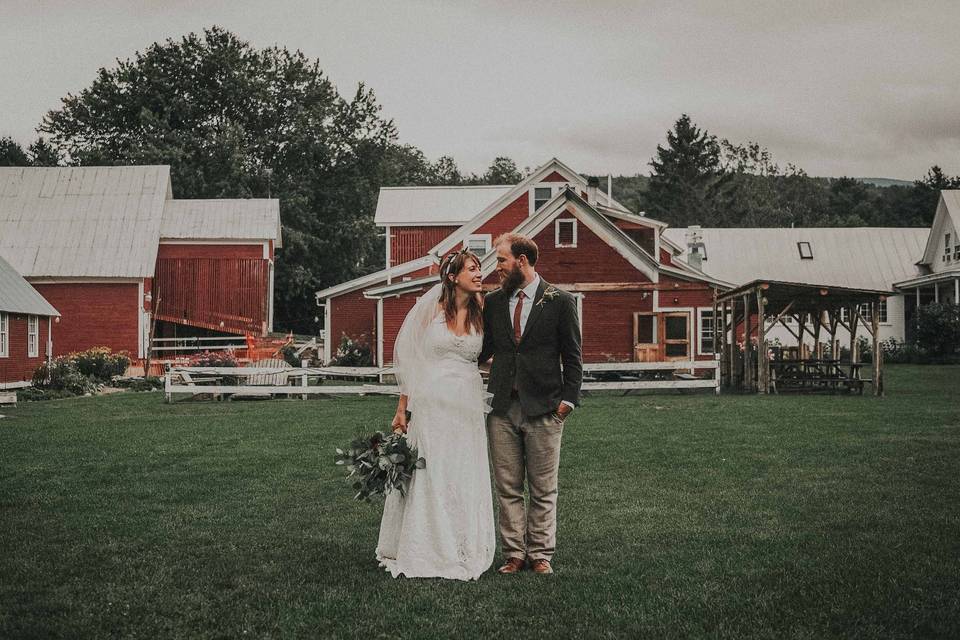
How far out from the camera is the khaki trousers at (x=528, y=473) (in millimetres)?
6355

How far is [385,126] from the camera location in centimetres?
5812

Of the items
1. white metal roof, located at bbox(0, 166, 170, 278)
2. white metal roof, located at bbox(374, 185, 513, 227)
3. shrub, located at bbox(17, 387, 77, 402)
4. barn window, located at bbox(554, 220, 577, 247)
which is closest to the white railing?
barn window, located at bbox(554, 220, 577, 247)

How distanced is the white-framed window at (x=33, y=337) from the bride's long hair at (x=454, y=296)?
25.8 metres

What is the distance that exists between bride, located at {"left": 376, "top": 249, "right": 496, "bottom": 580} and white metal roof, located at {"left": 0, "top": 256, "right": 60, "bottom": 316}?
2312 cm

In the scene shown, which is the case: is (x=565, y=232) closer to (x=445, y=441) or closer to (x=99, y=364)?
(x=99, y=364)

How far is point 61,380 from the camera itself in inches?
1018

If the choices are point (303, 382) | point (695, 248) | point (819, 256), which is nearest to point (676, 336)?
point (695, 248)

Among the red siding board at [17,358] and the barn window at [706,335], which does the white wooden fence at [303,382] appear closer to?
the red siding board at [17,358]

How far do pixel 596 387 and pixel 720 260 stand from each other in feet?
85.1

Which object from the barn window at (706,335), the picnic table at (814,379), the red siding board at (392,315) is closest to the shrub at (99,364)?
the red siding board at (392,315)

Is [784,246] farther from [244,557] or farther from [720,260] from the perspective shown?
[244,557]

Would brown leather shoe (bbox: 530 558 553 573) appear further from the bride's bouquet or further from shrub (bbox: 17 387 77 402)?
shrub (bbox: 17 387 77 402)

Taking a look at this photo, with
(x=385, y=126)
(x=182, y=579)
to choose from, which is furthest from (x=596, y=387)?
(x=385, y=126)

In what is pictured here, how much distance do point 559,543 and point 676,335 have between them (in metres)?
26.8
